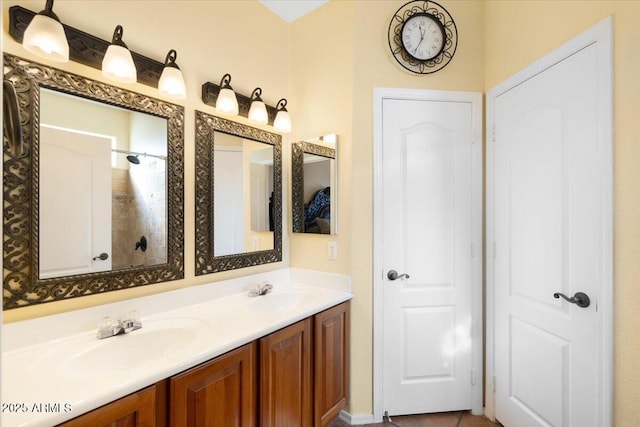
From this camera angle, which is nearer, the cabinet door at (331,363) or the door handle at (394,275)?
the cabinet door at (331,363)

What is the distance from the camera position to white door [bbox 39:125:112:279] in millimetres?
1239

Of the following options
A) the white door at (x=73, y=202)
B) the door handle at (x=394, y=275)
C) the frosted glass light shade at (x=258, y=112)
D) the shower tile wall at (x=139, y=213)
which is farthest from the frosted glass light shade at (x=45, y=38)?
the door handle at (x=394, y=275)

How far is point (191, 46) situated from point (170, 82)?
0.36 m

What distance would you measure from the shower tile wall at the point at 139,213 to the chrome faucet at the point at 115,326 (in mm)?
241

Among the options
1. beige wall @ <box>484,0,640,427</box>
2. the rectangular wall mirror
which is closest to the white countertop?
the rectangular wall mirror

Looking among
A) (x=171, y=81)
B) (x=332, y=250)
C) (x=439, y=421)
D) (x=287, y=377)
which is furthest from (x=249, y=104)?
(x=439, y=421)

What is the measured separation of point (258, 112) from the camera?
192cm

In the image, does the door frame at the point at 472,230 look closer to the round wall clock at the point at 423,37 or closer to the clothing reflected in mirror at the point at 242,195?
the round wall clock at the point at 423,37

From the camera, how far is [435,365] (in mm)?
1975

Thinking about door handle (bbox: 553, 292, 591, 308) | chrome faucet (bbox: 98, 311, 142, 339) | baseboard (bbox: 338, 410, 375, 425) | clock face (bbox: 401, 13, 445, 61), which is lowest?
baseboard (bbox: 338, 410, 375, 425)

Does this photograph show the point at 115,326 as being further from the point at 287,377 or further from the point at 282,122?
the point at 282,122

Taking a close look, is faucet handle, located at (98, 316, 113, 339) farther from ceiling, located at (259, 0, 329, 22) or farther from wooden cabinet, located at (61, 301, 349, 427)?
ceiling, located at (259, 0, 329, 22)

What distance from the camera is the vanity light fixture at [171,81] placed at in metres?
1.48

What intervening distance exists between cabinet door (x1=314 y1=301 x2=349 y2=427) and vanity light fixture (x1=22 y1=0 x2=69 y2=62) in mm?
1618
